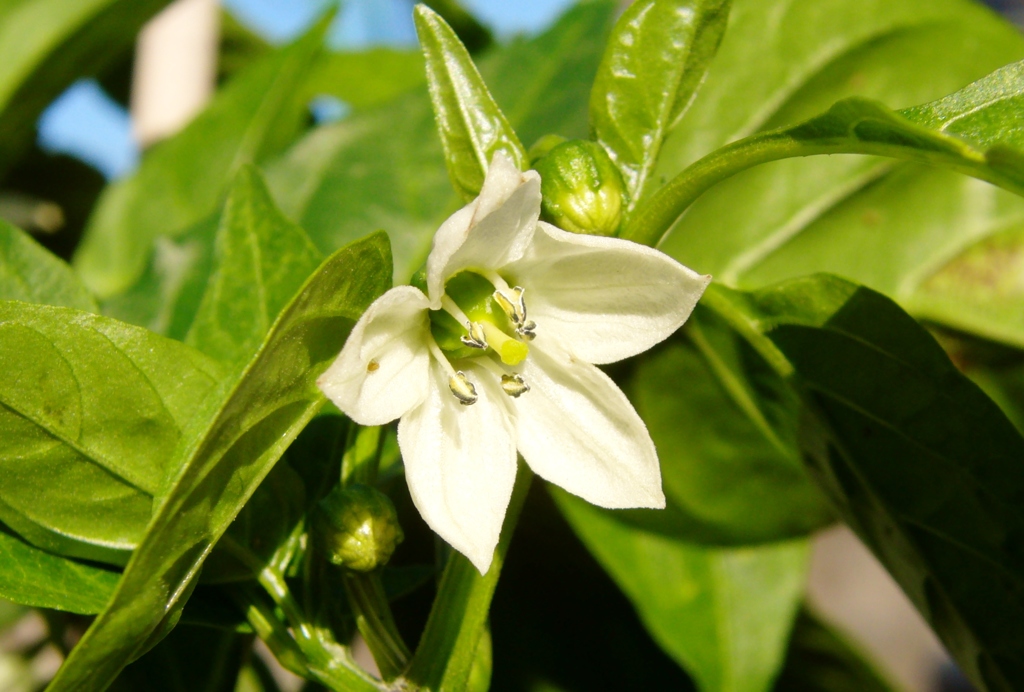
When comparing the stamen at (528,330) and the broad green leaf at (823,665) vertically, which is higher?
the stamen at (528,330)

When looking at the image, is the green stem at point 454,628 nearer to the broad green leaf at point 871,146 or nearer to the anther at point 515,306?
the anther at point 515,306

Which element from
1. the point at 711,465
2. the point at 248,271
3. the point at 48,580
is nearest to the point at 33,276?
the point at 248,271

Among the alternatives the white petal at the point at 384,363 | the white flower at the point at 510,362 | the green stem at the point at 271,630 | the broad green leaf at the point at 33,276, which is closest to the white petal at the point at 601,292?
the white flower at the point at 510,362

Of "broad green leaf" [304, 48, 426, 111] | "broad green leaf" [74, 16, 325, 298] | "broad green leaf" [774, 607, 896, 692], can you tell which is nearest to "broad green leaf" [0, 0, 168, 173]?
"broad green leaf" [74, 16, 325, 298]

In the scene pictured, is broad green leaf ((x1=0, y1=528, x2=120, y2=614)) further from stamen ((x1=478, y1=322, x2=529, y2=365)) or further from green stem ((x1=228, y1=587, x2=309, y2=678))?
stamen ((x1=478, y1=322, x2=529, y2=365))

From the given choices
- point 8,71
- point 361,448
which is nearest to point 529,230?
point 361,448
